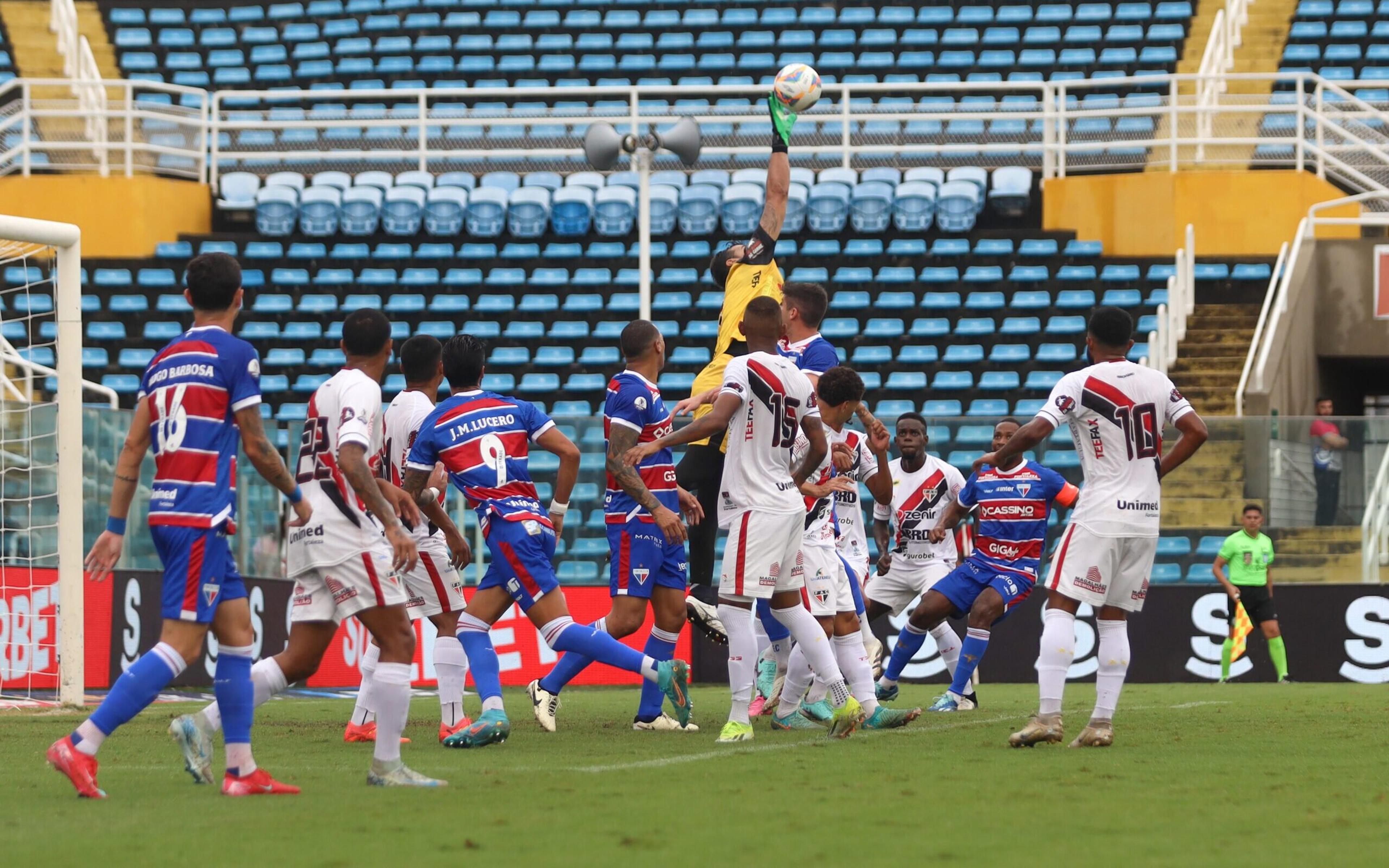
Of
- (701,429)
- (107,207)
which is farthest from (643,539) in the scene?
(107,207)

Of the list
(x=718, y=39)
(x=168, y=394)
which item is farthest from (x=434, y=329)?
(x=168, y=394)

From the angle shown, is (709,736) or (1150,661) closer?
(709,736)

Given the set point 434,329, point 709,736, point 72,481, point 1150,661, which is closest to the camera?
point 709,736

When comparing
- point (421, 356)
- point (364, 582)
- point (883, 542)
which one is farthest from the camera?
point (883, 542)

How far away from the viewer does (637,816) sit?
6027 millimetres

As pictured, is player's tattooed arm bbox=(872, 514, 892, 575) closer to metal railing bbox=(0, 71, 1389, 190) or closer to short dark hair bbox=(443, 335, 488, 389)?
short dark hair bbox=(443, 335, 488, 389)

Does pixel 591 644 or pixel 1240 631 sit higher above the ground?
pixel 591 644

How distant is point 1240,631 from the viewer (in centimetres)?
1750

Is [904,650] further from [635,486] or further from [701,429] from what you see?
[701,429]

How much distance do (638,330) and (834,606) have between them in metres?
1.94

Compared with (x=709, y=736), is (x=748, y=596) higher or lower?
higher

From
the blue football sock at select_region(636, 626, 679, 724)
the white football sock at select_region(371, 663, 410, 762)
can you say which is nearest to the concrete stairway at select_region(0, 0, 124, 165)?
the blue football sock at select_region(636, 626, 679, 724)

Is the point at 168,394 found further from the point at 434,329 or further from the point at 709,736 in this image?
the point at 434,329

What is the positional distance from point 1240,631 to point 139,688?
13343 millimetres
